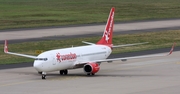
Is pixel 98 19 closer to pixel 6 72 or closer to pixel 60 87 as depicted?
pixel 6 72

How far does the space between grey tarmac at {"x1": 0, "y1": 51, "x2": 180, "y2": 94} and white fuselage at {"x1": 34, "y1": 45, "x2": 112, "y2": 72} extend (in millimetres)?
1234

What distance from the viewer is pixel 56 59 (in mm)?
56594

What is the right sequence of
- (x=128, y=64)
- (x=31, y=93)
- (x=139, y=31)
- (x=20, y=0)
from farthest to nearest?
(x=20, y=0) → (x=139, y=31) → (x=128, y=64) → (x=31, y=93)

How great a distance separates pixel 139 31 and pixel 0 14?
3350 cm

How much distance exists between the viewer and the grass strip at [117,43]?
73450 millimetres

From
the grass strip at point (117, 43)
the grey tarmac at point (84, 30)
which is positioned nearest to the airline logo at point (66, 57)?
the grass strip at point (117, 43)

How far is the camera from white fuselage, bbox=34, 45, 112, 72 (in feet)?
183

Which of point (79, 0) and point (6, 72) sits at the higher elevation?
point (79, 0)

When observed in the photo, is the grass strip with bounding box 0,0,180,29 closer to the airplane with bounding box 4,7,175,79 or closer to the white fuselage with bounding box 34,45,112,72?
the white fuselage with bounding box 34,45,112,72

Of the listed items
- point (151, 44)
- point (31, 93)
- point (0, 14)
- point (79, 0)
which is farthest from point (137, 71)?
point (79, 0)

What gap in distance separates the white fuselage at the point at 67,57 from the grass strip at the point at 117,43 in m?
11.0

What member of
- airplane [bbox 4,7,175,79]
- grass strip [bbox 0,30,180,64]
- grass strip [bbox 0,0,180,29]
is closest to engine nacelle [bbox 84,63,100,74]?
airplane [bbox 4,7,175,79]

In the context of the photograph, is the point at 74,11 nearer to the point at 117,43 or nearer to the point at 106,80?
the point at 117,43

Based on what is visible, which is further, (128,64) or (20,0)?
(20,0)
